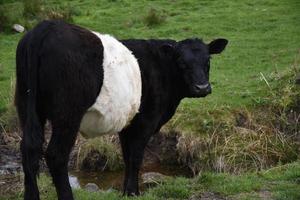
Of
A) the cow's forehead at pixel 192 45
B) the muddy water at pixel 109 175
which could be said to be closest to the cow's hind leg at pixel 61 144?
the cow's forehead at pixel 192 45

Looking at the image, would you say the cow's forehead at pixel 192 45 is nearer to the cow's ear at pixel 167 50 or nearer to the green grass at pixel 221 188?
the cow's ear at pixel 167 50

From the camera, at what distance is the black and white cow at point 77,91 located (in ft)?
21.6

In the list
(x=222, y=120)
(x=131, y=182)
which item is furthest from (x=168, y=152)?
(x=131, y=182)

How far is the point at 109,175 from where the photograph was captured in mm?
12117

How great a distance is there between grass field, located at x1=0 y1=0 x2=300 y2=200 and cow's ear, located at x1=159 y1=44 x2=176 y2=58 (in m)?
1.68

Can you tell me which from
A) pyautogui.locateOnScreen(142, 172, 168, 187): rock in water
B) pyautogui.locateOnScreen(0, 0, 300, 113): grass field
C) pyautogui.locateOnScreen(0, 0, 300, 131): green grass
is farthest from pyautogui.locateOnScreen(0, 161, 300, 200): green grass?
pyautogui.locateOnScreen(0, 0, 300, 113): grass field

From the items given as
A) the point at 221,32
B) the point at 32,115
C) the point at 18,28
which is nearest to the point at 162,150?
the point at 32,115

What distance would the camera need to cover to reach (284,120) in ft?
41.2

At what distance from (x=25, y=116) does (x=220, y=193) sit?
2831 mm

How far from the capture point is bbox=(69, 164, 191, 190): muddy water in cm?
→ 1165

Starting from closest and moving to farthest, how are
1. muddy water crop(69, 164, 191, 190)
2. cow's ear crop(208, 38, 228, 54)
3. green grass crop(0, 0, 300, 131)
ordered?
1. cow's ear crop(208, 38, 228, 54)
2. muddy water crop(69, 164, 191, 190)
3. green grass crop(0, 0, 300, 131)

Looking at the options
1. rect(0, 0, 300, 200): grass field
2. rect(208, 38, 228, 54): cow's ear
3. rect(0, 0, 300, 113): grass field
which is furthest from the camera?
rect(0, 0, 300, 113): grass field

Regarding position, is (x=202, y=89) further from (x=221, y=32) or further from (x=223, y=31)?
(x=223, y=31)

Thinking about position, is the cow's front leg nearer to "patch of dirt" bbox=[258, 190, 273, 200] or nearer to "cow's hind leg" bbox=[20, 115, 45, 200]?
"patch of dirt" bbox=[258, 190, 273, 200]
